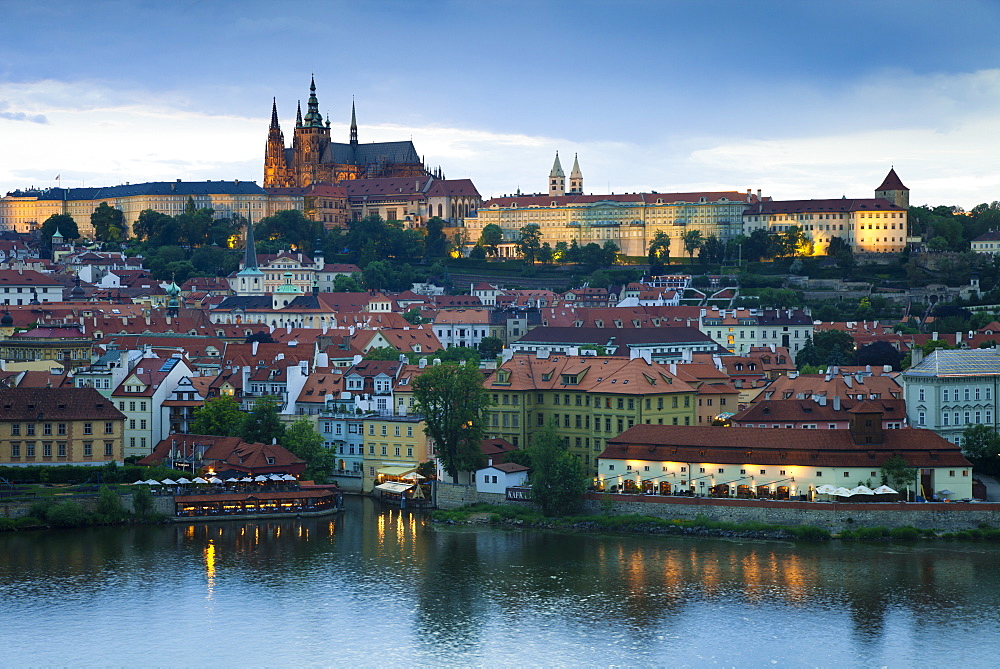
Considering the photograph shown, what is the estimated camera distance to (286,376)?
59.4 meters

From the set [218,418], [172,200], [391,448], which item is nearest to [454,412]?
[391,448]

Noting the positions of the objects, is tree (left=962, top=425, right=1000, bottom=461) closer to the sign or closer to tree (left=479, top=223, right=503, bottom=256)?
the sign

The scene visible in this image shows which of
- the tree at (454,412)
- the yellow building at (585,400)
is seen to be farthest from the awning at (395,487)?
the yellow building at (585,400)

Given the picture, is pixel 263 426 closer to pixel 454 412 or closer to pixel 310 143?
pixel 454 412

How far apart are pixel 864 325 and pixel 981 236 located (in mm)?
40662

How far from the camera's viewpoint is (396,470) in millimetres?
54406

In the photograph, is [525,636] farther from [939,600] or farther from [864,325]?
[864,325]

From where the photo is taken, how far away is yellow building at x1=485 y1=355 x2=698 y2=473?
53500mm

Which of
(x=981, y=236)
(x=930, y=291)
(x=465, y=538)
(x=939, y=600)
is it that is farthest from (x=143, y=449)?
(x=981, y=236)

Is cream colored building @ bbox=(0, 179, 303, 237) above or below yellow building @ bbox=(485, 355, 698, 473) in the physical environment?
above

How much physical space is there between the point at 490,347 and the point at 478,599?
188ft

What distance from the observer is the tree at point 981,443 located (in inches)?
1987

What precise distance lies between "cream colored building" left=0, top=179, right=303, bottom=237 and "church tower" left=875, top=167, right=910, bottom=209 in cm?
6197

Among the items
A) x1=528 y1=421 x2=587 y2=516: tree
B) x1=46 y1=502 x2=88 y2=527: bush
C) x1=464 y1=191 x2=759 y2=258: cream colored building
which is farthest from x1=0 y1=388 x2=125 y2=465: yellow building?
x1=464 y1=191 x2=759 y2=258: cream colored building
